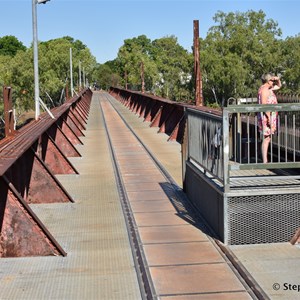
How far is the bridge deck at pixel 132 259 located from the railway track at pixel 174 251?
11mm

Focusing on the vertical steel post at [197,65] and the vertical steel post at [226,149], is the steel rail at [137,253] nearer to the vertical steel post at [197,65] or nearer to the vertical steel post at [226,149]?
the vertical steel post at [226,149]

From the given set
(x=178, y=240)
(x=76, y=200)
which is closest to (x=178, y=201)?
(x=76, y=200)

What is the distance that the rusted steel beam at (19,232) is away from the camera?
7.30 metres

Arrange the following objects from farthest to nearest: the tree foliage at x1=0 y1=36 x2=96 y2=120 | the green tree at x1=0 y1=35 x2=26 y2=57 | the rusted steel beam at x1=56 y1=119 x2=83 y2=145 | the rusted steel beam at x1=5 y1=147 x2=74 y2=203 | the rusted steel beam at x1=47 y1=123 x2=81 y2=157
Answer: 1. the green tree at x1=0 y1=35 x2=26 y2=57
2. the tree foliage at x1=0 y1=36 x2=96 y2=120
3. the rusted steel beam at x1=56 y1=119 x2=83 y2=145
4. the rusted steel beam at x1=47 y1=123 x2=81 y2=157
5. the rusted steel beam at x1=5 y1=147 x2=74 y2=203

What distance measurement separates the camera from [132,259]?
283 inches

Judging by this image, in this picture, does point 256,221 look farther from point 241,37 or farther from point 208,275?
point 241,37

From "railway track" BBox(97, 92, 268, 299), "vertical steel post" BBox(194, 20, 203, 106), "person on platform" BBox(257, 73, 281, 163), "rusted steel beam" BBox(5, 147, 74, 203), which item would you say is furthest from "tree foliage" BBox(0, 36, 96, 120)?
"person on platform" BBox(257, 73, 281, 163)

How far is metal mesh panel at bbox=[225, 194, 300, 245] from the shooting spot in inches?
301

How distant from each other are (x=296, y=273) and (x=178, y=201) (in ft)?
13.3

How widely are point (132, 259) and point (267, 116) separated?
319 cm

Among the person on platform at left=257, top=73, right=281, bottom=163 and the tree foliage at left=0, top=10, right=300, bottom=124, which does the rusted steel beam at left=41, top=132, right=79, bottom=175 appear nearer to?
the person on platform at left=257, top=73, right=281, bottom=163

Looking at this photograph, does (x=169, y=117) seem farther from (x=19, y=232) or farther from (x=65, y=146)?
(x=19, y=232)

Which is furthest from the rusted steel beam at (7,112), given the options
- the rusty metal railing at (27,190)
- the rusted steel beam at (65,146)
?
the rusted steel beam at (65,146)

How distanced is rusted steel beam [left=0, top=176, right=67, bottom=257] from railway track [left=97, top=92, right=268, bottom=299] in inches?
41.2
